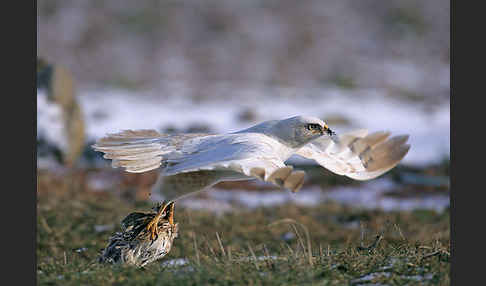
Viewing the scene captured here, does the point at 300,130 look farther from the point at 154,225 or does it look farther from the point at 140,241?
the point at 140,241

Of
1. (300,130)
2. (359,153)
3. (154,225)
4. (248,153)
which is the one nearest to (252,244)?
(359,153)

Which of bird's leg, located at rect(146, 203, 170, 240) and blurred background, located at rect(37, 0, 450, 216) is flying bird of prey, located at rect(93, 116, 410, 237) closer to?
bird's leg, located at rect(146, 203, 170, 240)

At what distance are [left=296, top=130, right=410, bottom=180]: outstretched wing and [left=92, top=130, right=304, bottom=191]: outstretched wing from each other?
2.11ft

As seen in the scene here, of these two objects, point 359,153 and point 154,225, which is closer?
point 154,225

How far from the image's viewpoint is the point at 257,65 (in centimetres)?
1905

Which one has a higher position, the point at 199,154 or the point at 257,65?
the point at 257,65

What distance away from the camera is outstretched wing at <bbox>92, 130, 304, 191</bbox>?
3166 millimetres

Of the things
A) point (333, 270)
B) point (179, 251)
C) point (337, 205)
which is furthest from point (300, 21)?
point (333, 270)

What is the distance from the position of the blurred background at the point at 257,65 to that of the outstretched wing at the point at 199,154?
5588 millimetres

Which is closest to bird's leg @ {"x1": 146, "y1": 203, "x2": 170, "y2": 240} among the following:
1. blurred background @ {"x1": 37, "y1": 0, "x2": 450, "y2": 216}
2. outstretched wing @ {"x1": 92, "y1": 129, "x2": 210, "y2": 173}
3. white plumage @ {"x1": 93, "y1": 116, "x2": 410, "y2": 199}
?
white plumage @ {"x1": 93, "y1": 116, "x2": 410, "y2": 199}

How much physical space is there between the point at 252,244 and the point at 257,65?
45.4ft

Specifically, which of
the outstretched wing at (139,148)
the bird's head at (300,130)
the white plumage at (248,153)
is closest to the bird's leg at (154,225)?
the white plumage at (248,153)

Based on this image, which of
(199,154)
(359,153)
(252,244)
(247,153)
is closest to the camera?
(247,153)

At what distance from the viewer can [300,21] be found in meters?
21.1
